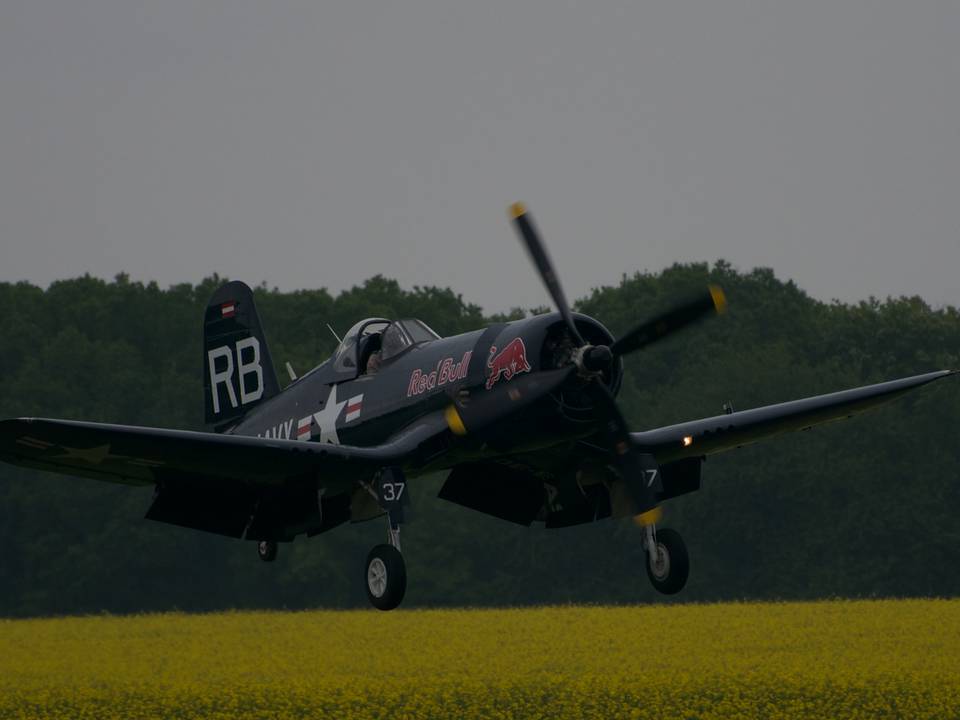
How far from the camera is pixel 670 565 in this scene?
2036cm

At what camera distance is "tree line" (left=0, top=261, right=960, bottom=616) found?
7431cm

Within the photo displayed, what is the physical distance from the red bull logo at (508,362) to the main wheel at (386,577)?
92.4 inches

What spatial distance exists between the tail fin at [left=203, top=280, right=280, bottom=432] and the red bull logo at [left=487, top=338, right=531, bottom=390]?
21.7 ft

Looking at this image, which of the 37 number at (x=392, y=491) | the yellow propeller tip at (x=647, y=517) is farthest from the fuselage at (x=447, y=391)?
the yellow propeller tip at (x=647, y=517)

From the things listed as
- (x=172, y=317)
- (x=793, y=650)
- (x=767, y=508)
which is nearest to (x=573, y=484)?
(x=793, y=650)

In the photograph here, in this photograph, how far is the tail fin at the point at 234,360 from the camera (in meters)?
25.4

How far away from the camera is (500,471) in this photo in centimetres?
2217

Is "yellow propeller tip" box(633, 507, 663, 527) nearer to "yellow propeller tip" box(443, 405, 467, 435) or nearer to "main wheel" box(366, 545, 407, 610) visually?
"yellow propeller tip" box(443, 405, 467, 435)

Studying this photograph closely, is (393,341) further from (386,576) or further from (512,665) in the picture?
(512,665)

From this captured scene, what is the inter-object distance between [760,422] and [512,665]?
21175 millimetres

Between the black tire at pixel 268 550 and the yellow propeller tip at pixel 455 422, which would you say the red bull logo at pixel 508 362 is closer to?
the yellow propeller tip at pixel 455 422

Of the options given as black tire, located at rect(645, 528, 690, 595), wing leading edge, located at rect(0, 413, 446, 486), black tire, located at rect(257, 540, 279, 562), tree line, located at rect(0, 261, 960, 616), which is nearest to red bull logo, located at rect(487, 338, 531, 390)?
wing leading edge, located at rect(0, 413, 446, 486)

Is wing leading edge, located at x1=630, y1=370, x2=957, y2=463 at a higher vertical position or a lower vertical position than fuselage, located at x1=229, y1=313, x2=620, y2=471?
lower

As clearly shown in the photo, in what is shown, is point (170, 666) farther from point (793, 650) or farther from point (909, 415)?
point (909, 415)
